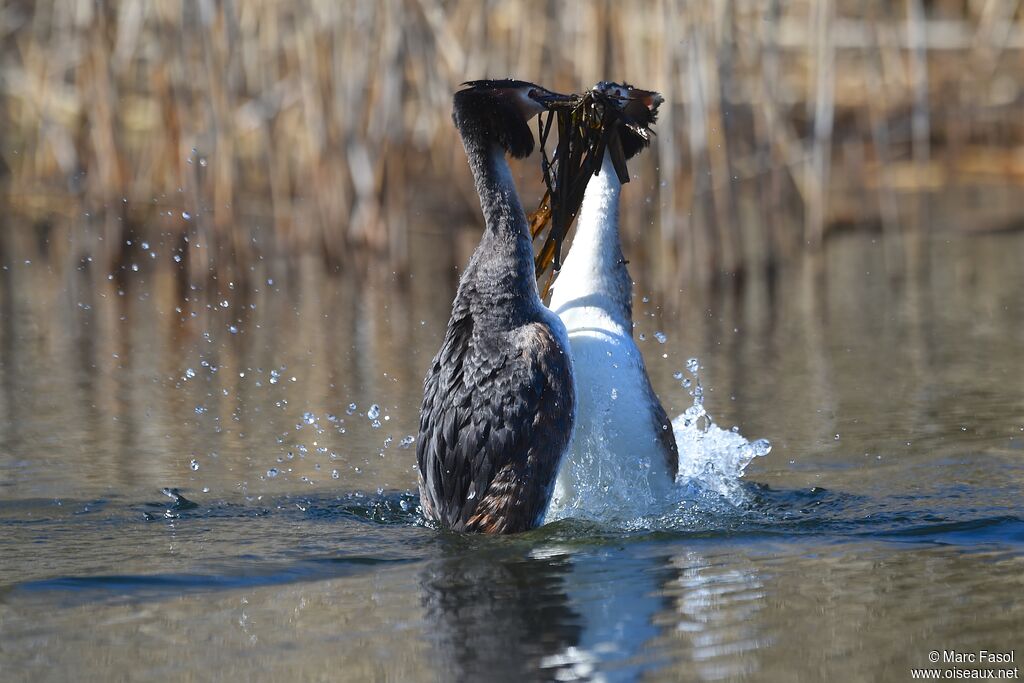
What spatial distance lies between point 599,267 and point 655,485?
2.90 feet

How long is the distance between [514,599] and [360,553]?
2.76 ft

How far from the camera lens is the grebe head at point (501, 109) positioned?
18.5 ft

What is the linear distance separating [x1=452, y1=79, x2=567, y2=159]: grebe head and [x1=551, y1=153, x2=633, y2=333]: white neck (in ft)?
1.45

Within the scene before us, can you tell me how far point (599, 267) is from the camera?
5.86 metres

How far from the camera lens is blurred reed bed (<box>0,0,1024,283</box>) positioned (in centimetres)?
1169

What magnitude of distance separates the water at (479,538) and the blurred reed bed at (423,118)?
1700 mm

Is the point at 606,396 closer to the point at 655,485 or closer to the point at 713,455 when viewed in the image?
the point at 655,485

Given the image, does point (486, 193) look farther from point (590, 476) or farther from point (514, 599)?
point (514, 599)

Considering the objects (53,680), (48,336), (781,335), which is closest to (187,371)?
(48,336)

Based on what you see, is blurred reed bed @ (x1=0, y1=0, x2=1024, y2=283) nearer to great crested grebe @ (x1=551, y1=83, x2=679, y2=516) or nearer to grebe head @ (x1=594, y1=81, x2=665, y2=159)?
grebe head @ (x1=594, y1=81, x2=665, y2=159)

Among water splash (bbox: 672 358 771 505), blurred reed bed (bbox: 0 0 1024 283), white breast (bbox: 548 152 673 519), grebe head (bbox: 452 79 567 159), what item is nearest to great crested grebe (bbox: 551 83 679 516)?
white breast (bbox: 548 152 673 519)

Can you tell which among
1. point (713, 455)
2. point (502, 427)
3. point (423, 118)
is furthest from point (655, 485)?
point (423, 118)

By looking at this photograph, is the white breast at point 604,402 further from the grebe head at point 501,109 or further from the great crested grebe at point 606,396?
the grebe head at point 501,109

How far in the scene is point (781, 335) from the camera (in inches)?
382
